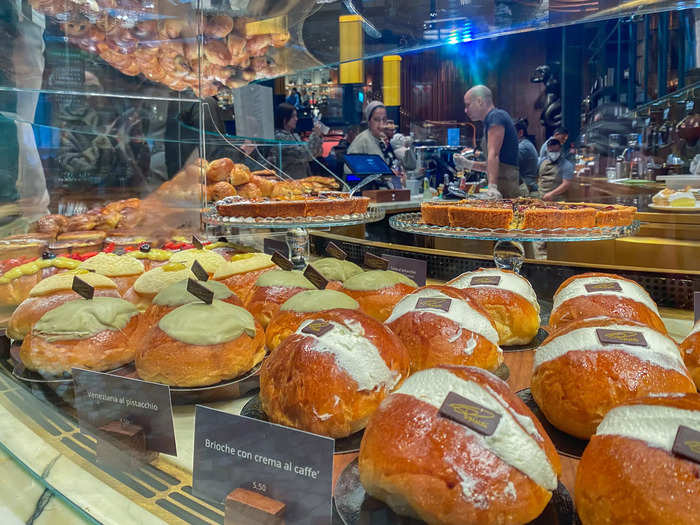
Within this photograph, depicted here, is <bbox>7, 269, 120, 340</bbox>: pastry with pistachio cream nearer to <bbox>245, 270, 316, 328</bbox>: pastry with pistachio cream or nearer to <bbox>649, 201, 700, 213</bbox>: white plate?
<bbox>245, 270, 316, 328</bbox>: pastry with pistachio cream

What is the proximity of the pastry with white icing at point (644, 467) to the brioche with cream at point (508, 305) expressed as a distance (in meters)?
0.69

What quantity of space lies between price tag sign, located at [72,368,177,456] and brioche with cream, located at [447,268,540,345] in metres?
0.76

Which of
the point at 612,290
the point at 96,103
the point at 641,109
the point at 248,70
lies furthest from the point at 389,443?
the point at 641,109

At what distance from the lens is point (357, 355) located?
0.98 metres

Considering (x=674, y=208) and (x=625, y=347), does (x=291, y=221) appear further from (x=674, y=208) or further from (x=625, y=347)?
(x=674, y=208)

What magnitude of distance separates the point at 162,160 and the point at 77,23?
0.74m

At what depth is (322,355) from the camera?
3.18ft

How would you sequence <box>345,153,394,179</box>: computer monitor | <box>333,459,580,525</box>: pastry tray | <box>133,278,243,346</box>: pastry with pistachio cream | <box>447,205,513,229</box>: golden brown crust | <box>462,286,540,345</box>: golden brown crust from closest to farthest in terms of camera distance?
<box>333,459,580,525</box>: pastry tray < <box>133,278,243,346</box>: pastry with pistachio cream < <box>462,286,540,345</box>: golden brown crust < <box>447,205,513,229</box>: golden brown crust < <box>345,153,394,179</box>: computer monitor

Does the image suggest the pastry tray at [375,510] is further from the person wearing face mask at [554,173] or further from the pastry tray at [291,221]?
the person wearing face mask at [554,173]

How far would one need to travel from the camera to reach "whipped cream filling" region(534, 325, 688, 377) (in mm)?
946

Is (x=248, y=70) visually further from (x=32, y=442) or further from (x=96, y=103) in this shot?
(x=32, y=442)

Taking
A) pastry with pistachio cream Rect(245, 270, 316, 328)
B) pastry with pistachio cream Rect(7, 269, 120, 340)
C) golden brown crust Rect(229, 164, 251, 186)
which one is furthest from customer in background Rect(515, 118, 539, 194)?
pastry with pistachio cream Rect(7, 269, 120, 340)

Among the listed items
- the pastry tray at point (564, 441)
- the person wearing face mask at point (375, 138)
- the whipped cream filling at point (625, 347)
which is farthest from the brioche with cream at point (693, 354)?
the person wearing face mask at point (375, 138)

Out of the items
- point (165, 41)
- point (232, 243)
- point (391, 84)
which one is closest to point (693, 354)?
point (232, 243)
